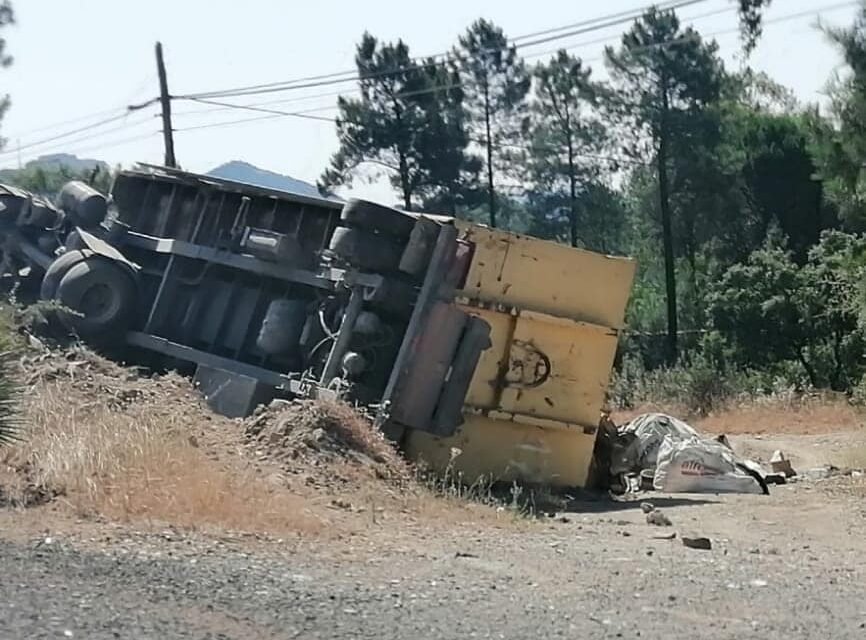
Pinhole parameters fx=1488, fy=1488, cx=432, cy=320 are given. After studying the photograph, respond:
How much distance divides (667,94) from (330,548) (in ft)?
144

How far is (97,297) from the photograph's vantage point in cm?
1541

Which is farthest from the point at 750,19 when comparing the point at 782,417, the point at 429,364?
the point at 429,364

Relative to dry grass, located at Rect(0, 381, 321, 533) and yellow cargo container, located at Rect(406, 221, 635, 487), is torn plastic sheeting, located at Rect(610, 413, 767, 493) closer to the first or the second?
yellow cargo container, located at Rect(406, 221, 635, 487)

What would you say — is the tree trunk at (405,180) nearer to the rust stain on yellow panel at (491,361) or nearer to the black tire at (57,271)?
the black tire at (57,271)

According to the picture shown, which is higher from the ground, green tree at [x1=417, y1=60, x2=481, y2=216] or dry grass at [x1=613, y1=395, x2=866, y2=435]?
green tree at [x1=417, y1=60, x2=481, y2=216]

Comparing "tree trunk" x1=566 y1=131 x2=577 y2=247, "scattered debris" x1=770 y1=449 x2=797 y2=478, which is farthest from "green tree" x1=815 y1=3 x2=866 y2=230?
"tree trunk" x1=566 y1=131 x2=577 y2=247

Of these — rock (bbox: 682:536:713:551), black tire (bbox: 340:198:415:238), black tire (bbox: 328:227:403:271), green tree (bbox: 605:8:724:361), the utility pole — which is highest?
green tree (bbox: 605:8:724:361)

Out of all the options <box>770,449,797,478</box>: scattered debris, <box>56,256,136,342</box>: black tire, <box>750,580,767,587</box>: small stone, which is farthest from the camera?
<box>770,449,797,478</box>: scattered debris

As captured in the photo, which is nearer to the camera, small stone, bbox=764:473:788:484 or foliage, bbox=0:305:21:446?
foliage, bbox=0:305:21:446

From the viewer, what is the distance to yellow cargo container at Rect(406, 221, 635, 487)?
13609mm

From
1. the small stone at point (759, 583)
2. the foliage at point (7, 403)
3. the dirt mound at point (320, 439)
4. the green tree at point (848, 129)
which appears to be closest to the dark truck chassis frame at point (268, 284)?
the dirt mound at point (320, 439)

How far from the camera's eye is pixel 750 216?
53.7 metres

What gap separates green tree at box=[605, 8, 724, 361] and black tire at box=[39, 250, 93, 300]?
35743 mm

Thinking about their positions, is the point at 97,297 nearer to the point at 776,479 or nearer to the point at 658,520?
the point at 658,520
